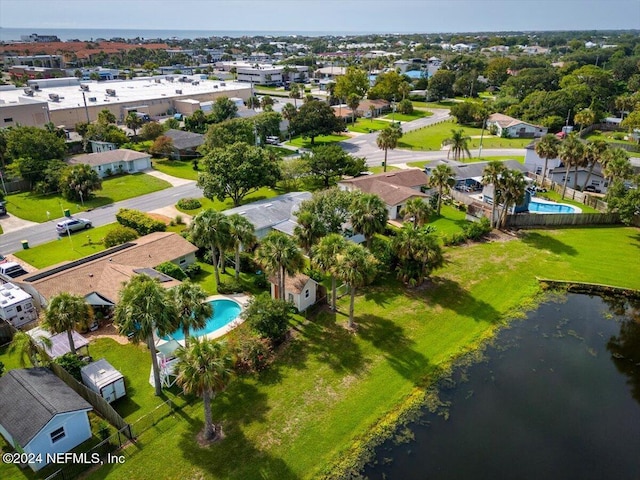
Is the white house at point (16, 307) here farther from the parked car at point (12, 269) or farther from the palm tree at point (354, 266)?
the palm tree at point (354, 266)

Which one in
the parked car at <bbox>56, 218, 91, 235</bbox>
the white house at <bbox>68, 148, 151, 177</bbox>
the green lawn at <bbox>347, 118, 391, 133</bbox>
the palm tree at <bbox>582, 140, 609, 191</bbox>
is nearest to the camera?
the parked car at <bbox>56, 218, 91, 235</bbox>

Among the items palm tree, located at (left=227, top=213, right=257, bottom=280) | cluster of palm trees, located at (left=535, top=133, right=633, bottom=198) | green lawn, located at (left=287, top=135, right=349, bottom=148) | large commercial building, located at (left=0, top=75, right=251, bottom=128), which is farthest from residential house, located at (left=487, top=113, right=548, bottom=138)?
palm tree, located at (left=227, top=213, right=257, bottom=280)

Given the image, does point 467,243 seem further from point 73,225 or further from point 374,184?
point 73,225

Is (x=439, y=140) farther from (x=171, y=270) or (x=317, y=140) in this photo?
(x=171, y=270)

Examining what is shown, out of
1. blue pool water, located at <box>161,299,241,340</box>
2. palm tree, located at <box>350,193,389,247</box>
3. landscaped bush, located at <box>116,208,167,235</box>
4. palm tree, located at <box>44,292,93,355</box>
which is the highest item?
palm tree, located at <box>350,193,389,247</box>

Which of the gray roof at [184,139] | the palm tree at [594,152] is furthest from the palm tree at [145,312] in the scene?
the gray roof at [184,139]

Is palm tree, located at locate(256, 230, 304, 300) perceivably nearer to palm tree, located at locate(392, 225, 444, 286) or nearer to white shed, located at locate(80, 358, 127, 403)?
palm tree, located at locate(392, 225, 444, 286)
